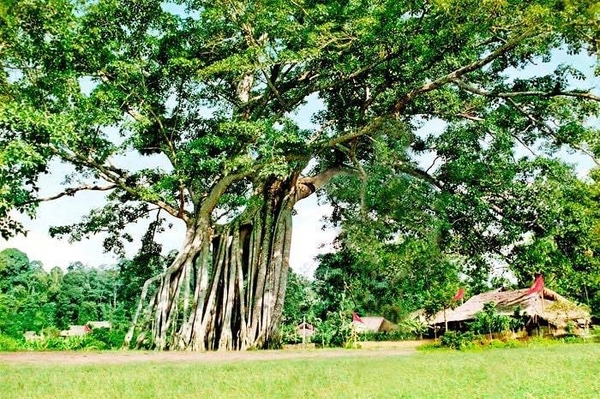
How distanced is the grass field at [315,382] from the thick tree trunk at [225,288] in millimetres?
5723

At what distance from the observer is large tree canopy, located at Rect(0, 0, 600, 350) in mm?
9008

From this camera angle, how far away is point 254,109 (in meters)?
12.2

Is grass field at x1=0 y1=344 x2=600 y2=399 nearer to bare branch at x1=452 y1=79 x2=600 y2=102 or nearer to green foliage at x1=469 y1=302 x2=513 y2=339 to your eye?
bare branch at x1=452 y1=79 x2=600 y2=102

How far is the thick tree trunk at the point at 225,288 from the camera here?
11047 millimetres

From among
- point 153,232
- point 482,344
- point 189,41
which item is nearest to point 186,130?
point 189,41

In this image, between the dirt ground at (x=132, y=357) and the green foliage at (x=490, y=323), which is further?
the green foliage at (x=490, y=323)

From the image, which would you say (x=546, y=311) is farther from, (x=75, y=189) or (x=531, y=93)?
(x=75, y=189)

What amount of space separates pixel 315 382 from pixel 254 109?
8.86 meters

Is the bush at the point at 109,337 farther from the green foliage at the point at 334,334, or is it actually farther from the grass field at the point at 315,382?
the green foliage at the point at 334,334

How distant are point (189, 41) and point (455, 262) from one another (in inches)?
310

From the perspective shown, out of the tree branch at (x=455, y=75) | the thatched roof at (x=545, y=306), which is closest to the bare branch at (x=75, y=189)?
the tree branch at (x=455, y=75)

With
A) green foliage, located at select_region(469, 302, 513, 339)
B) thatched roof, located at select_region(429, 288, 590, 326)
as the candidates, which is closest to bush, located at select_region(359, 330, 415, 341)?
thatched roof, located at select_region(429, 288, 590, 326)

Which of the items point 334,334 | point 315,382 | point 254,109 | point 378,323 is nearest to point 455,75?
point 254,109

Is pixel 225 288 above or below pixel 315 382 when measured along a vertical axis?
above
